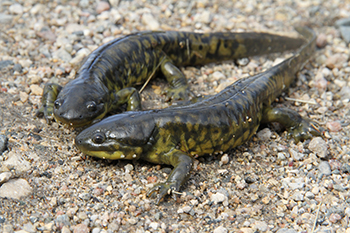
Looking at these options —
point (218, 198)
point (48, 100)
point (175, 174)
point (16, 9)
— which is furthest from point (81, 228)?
point (16, 9)

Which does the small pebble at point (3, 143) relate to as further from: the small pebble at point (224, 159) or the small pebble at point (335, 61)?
the small pebble at point (335, 61)

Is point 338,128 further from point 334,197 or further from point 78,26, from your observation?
point 78,26

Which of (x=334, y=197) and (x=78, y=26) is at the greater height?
(x=78, y=26)

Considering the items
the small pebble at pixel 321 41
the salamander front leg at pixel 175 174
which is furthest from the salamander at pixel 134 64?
the salamander front leg at pixel 175 174

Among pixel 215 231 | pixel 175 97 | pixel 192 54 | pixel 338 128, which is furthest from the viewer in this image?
pixel 192 54

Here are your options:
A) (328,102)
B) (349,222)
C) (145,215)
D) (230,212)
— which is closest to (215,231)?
(230,212)

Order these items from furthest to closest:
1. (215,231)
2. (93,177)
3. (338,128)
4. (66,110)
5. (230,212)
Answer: (338,128), (66,110), (93,177), (230,212), (215,231)
